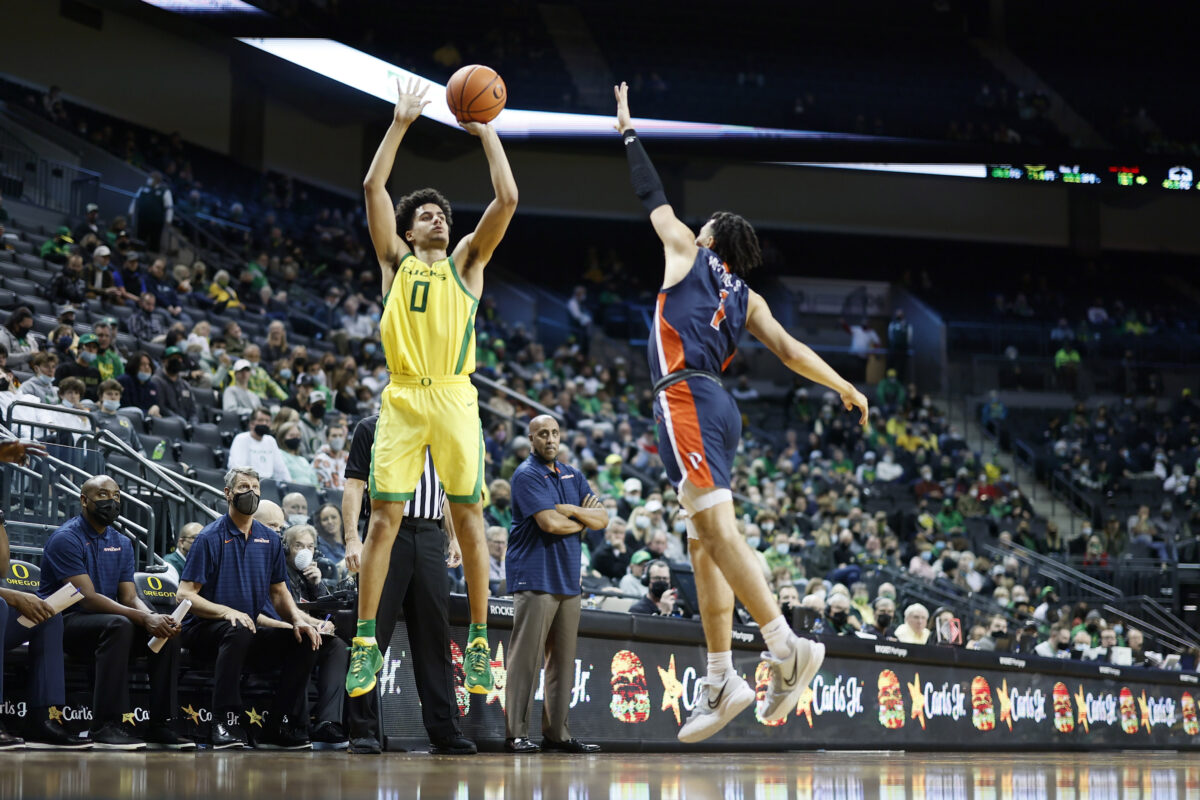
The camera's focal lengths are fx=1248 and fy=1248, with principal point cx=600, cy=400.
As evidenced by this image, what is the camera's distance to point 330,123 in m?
26.9

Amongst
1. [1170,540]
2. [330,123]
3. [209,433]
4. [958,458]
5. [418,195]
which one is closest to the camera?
[418,195]

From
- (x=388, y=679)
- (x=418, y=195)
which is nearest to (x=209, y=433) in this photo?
(x=388, y=679)

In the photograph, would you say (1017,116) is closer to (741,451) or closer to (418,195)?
(741,451)

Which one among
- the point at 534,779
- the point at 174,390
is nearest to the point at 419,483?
the point at 534,779

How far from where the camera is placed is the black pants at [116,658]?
256 inches

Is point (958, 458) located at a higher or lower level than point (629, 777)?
higher

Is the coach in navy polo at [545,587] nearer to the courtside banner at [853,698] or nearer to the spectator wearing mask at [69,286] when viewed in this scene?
the courtside banner at [853,698]

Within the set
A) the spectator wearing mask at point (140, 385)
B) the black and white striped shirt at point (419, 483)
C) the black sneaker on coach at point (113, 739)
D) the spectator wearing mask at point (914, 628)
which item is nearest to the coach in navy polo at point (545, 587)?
the black and white striped shirt at point (419, 483)

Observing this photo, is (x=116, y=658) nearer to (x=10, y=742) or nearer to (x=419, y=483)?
(x=10, y=742)

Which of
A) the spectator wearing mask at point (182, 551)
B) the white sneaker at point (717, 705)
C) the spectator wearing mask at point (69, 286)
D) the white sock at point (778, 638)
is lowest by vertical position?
the white sneaker at point (717, 705)

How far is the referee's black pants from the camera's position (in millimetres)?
6465

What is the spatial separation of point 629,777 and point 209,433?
880 centimetres

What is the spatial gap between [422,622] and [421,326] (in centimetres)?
173

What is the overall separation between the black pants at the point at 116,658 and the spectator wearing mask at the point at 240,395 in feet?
20.9
